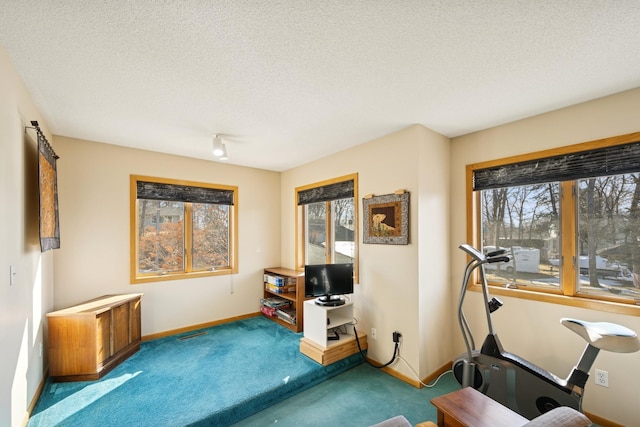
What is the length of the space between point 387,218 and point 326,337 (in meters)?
1.45

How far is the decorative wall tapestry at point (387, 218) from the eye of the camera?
2904mm

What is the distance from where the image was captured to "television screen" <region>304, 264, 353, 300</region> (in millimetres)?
3316

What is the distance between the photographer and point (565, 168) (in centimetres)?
242

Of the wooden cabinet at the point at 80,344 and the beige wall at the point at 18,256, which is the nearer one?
the beige wall at the point at 18,256

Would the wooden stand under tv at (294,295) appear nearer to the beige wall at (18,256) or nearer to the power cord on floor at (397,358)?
the power cord on floor at (397,358)

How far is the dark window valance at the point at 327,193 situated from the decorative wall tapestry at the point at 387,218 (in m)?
0.38

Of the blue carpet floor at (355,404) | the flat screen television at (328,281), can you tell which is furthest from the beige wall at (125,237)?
the blue carpet floor at (355,404)

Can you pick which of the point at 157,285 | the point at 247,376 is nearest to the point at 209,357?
the point at 247,376

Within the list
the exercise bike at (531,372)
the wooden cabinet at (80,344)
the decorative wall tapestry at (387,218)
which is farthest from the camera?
the decorative wall tapestry at (387,218)

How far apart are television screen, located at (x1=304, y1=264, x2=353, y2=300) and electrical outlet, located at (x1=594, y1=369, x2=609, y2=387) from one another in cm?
215

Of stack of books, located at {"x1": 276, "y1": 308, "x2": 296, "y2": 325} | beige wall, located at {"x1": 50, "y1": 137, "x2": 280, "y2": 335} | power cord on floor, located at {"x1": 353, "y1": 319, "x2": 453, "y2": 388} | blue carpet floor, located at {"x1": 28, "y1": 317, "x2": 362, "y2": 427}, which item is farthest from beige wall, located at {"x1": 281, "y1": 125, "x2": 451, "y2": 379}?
beige wall, located at {"x1": 50, "y1": 137, "x2": 280, "y2": 335}

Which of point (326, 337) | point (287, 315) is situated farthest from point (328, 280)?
point (287, 315)

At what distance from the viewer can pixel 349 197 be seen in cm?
365

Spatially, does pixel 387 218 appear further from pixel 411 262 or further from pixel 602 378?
pixel 602 378
